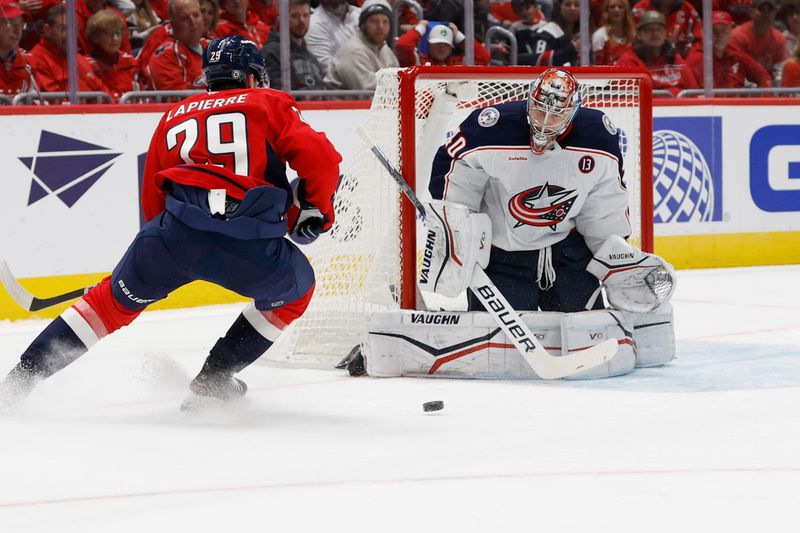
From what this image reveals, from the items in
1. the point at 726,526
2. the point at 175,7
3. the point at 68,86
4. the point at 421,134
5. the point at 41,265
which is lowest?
the point at 726,526

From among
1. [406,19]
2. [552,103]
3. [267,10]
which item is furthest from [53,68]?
[552,103]

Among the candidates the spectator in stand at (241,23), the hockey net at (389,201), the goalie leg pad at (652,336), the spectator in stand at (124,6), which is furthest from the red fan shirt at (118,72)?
the goalie leg pad at (652,336)

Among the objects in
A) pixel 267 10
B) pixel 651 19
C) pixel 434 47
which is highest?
pixel 651 19

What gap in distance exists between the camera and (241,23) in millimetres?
5566

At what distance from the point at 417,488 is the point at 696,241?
15.1ft

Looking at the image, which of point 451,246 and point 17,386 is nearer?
point 17,386

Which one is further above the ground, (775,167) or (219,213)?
(775,167)

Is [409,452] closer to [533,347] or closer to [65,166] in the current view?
[533,347]

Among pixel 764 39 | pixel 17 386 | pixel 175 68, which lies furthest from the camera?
pixel 764 39

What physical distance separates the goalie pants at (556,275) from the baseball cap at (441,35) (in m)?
2.33

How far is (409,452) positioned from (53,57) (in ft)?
9.90

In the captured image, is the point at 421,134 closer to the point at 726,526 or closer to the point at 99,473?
the point at 99,473

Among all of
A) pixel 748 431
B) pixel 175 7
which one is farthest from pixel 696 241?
pixel 748 431

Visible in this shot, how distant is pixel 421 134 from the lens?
13.3 ft
